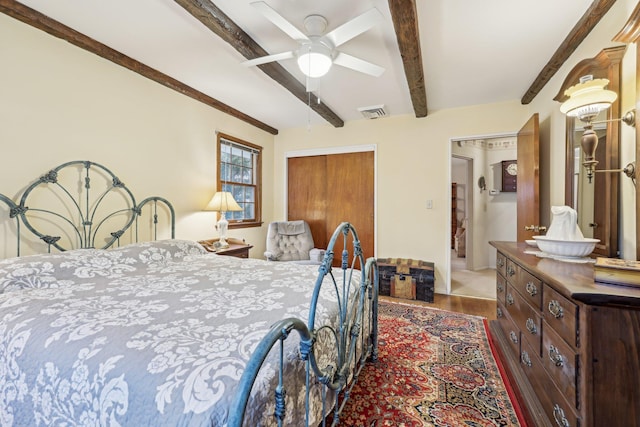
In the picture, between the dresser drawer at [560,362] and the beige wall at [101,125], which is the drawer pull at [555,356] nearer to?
the dresser drawer at [560,362]

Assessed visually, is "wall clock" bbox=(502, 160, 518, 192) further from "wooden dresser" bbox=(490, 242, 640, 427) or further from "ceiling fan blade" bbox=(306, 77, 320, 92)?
"wooden dresser" bbox=(490, 242, 640, 427)

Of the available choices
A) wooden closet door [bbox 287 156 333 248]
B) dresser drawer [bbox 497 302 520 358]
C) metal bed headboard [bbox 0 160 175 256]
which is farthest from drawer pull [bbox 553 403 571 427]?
wooden closet door [bbox 287 156 333 248]

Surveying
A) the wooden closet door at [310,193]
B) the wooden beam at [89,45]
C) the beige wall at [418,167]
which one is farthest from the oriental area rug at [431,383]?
the wooden beam at [89,45]

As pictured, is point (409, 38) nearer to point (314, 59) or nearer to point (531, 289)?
point (314, 59)

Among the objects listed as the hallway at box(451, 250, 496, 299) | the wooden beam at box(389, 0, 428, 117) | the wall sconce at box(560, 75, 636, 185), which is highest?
the wooden beam at box(389, 0, 428, 117)

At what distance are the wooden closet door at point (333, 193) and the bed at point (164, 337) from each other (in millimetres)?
2220

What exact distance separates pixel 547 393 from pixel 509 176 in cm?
482

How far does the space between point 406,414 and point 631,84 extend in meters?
2.20

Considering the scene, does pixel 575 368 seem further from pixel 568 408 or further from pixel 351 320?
pixel 351 320

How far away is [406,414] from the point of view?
1577 millimetres

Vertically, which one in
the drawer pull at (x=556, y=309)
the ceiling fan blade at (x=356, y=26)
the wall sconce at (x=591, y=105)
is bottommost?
the drawer pull at (x=556, y=309)

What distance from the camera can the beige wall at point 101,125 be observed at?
1.94 m

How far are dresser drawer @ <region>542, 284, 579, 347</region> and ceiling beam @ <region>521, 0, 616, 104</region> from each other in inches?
73.0

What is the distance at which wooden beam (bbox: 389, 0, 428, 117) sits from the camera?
1703 millimetres
